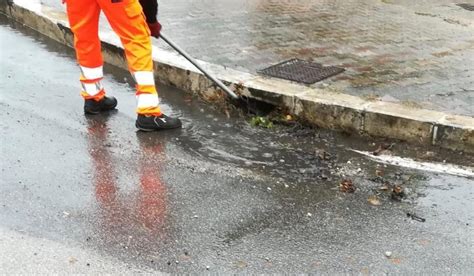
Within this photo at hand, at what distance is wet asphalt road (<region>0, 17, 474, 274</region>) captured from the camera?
114 inches

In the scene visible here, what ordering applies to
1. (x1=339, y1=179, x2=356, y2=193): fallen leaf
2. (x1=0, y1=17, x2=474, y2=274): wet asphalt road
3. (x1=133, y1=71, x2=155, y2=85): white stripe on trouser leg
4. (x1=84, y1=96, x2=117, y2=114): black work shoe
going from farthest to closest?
(x1=84, y1=96, x2=117, y2=114): black work shoe, (x1=133, y1=71, x2=155, y2=85): white stripe on trouser leg, (x1=339, y1=179, x2=356, y2=193): fallen leaf, (x1=0, y1=17, x2=474, y2=274): wet asphalt road

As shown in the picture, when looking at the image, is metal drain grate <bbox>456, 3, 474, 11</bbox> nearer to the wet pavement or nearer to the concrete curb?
the wet pavement

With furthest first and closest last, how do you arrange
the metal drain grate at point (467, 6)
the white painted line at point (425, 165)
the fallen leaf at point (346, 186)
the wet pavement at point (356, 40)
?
the metal drain grate at point (467, 6)
the wet pavement at point (356, 40)
the white painted line at point (425, 165)
the fallen leaf at point (346, 186)

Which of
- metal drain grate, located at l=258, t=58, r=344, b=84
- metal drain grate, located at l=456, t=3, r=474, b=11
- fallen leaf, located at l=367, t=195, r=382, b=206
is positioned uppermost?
metal drain grate, located at l=258, t=58, r=344, b=84

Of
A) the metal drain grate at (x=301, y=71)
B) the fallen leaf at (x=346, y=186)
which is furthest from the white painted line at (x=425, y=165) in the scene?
the metal drain grate at (x=301, y=71)

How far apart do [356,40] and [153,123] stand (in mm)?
3194

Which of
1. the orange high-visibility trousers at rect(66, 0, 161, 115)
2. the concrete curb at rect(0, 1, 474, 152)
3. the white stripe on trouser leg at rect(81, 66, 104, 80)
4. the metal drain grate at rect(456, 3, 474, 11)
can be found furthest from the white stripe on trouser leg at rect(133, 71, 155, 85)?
the metal drain grate at rect(456, 3, 474, 11)

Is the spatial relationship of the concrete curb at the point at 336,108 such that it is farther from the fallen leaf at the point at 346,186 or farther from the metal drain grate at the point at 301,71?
the fallen leaf at the point at 346,186

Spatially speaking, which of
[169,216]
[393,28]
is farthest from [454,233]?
[393,28]

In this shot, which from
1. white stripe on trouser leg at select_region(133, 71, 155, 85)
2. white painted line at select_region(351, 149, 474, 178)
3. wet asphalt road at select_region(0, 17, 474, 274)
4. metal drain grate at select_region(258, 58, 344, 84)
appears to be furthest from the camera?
metal drain grate at select_region(258, 58, 344, 84)

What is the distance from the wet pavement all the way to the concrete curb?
0.82 ft

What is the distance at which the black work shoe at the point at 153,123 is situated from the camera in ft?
14.8

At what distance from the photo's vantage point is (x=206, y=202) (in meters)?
3.45

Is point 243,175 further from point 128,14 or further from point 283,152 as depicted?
point 128,14
